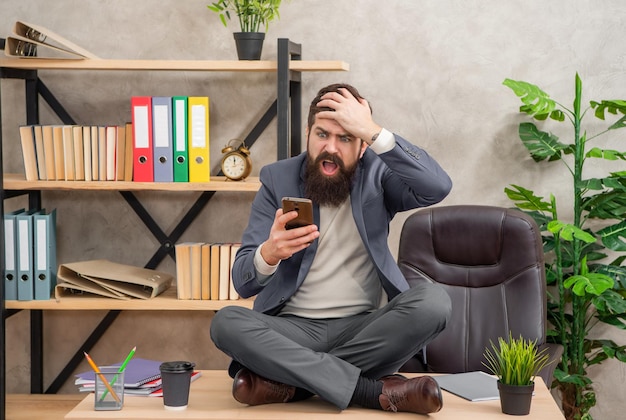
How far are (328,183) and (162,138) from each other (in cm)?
85

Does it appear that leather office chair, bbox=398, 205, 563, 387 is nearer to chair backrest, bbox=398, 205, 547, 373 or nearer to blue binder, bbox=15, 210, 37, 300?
chair backrest, bbox=398, 205, 547, 373

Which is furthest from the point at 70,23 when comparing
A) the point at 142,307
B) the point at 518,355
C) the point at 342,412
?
the point at 518,355

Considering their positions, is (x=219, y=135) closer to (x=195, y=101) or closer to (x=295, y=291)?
(x=195, y=101)

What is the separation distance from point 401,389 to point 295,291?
51 centimetres

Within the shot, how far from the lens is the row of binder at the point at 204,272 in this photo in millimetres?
3143

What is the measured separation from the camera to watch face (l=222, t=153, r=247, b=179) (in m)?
3.18

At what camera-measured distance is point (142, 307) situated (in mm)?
3080

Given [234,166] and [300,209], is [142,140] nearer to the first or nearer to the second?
[234,166]

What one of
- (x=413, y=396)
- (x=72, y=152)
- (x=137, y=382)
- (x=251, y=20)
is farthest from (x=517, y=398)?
(x=72, y=152)

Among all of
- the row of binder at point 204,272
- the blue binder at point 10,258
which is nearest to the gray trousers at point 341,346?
the row of binder at point 204,272

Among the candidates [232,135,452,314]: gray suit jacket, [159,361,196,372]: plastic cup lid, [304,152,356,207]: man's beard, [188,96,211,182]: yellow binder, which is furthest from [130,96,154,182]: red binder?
[159,361,196,372]: plastic cup lid

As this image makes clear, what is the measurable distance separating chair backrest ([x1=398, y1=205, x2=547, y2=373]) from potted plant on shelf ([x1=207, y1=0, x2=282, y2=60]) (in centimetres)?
89

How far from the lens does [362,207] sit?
102 inches

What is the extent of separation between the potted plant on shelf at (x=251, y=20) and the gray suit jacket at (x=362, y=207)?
2.08ft
